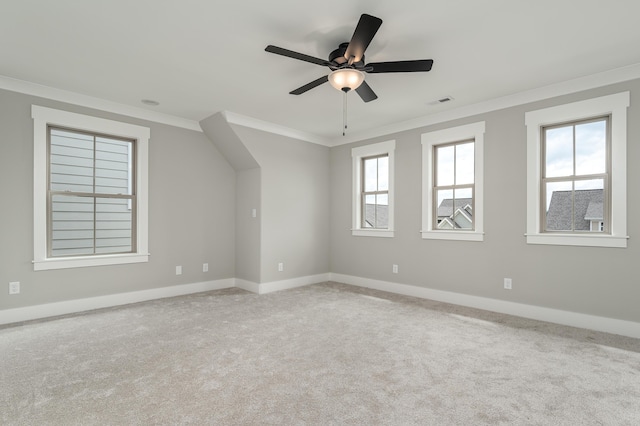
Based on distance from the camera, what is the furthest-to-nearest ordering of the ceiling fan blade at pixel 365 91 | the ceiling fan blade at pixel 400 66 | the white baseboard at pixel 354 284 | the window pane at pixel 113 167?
the window pane at pixel 113 167
the white baseboard at pixel 354 284
the ceiling fan blade at pixel 365 91
the ceiling fan blade at pixel 400 66

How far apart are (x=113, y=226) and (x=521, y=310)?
5.41 meters

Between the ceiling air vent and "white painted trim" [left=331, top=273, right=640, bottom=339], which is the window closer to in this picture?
"white painted trim" [left=331, top=273, right=640, bottom=339]

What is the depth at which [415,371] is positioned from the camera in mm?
2467

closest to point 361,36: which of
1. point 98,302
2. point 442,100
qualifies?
point 442,100

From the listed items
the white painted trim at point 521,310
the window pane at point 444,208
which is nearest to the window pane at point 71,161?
the white painted trim at point 521,310

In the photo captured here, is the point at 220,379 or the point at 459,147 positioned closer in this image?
the point at 220,379

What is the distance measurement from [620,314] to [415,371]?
244cm

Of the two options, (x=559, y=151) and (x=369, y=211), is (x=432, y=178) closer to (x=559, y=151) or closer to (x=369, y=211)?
(x=369, y=211)

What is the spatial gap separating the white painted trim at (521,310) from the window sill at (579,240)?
745 millimetres

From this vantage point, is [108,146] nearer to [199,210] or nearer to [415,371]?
[199,210]

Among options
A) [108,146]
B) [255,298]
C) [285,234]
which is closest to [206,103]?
[108,146]

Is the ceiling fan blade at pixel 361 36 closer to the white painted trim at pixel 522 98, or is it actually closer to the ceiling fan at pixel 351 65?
the ceiling fan at pixel 351 65

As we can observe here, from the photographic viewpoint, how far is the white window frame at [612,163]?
128 inches

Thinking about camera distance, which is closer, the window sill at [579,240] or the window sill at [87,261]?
the window sill at [579,240]
